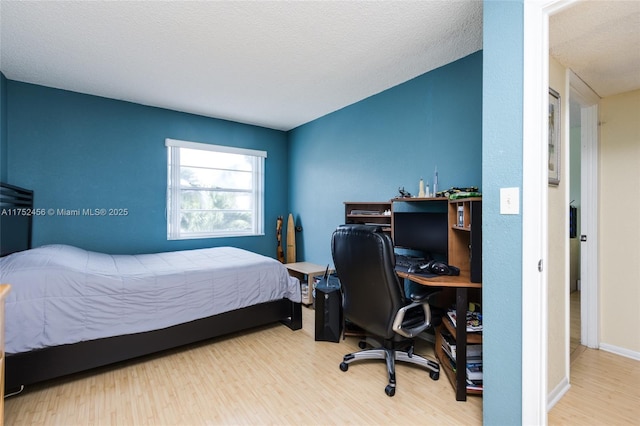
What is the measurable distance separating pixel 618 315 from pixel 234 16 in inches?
145

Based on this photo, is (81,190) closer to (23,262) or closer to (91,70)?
(91,70)

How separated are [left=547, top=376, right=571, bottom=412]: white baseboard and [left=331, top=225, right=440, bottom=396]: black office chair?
24.6 inches

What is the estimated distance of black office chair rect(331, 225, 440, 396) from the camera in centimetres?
192

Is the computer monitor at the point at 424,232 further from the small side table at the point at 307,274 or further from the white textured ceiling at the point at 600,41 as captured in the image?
the white textured ceiling at the point at 600,41

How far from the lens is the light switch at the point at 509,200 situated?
4.87 feet

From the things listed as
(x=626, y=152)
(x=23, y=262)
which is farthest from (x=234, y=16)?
(x=626, y=152)

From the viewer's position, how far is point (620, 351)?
8.12 feet

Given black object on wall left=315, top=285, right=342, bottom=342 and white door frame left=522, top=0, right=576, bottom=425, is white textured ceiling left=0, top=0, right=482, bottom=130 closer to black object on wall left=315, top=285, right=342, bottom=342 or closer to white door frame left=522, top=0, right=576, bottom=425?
white door frame left=522, top=0, right=576, bottom=425

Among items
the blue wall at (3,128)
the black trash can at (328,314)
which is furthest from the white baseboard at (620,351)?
the blue wall at (3,128)

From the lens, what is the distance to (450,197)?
2254 mm

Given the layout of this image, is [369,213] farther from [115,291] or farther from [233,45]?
[115,291]

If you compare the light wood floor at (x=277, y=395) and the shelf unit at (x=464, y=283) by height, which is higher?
the shelf unit at (x=464, y=283)

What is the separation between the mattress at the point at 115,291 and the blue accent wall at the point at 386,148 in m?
1.34

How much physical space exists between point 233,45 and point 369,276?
1966 mm
